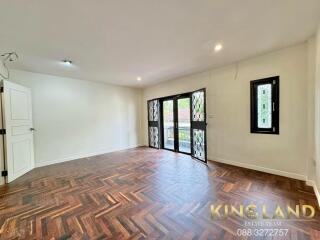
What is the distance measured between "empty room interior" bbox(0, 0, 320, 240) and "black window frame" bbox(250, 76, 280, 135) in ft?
0.06

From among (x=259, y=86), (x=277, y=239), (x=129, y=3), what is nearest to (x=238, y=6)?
(x=129, y=3)

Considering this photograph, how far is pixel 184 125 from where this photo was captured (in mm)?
5305

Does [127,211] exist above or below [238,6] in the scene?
below

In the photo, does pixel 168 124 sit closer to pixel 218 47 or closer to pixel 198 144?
pixel 198 144

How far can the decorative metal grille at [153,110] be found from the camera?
605cm

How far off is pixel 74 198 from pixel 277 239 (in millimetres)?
2616

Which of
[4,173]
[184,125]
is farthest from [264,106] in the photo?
[4,173]

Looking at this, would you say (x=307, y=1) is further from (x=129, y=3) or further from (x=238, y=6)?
(x=129, y=3)

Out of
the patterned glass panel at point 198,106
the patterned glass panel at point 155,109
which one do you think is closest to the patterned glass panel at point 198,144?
the patterned glass panel at point 198,106

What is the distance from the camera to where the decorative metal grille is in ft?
19.8

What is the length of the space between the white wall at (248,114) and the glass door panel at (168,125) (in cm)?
115

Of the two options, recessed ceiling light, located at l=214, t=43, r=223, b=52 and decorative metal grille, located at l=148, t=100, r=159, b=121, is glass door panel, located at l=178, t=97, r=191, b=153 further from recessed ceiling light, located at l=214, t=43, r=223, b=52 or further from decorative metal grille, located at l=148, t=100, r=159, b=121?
recessed ceiling light, located at l=214, t=43, r=223, b=52

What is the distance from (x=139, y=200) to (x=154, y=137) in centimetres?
390

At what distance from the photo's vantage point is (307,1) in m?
1.77
